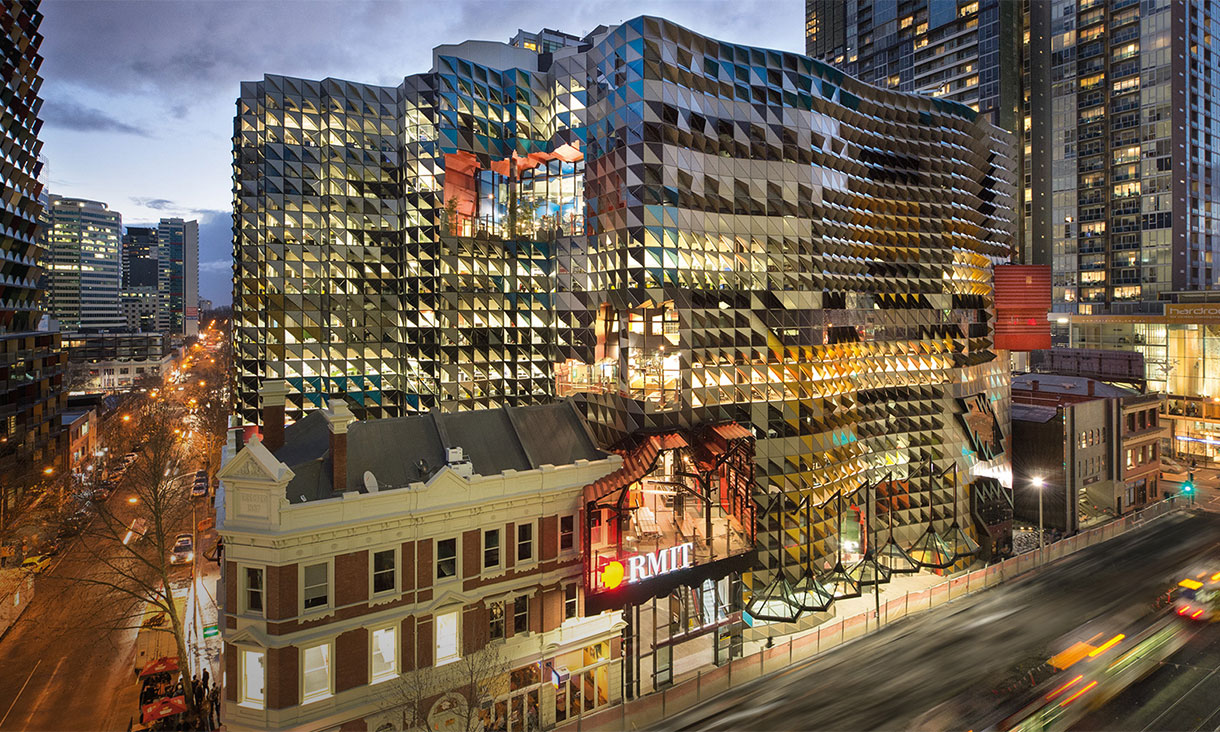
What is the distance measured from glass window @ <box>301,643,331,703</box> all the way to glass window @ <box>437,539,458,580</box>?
524cm

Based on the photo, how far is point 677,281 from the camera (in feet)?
121

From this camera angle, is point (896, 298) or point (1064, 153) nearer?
point (896, 298)

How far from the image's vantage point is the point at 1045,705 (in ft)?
96.4

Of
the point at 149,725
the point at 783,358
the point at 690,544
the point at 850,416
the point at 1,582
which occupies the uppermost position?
the point at 783,358

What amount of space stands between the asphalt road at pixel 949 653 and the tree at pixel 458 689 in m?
8.52

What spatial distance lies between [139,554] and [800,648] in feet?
138

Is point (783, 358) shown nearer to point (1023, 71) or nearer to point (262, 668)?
point (262, 668)

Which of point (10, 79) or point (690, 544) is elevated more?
point (10, 79)

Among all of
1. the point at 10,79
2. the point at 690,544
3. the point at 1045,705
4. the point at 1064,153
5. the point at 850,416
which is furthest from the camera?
the point at 1064,153

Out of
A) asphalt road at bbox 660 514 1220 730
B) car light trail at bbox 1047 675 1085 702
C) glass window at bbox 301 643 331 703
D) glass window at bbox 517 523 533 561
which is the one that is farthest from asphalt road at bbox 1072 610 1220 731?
glass window at bbox 301 643 331 703

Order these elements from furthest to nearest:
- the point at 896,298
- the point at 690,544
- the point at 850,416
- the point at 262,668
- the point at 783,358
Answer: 1. the point at 896,298
2. the point at 850,416
3. the point at 783,358
4. the point at 690,544
5. the point at 262,668

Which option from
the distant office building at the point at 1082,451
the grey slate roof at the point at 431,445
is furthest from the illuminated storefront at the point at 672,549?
the distant office building at the point at 1082,451

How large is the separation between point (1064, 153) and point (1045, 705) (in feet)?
394

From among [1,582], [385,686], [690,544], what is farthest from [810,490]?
[1,582]
